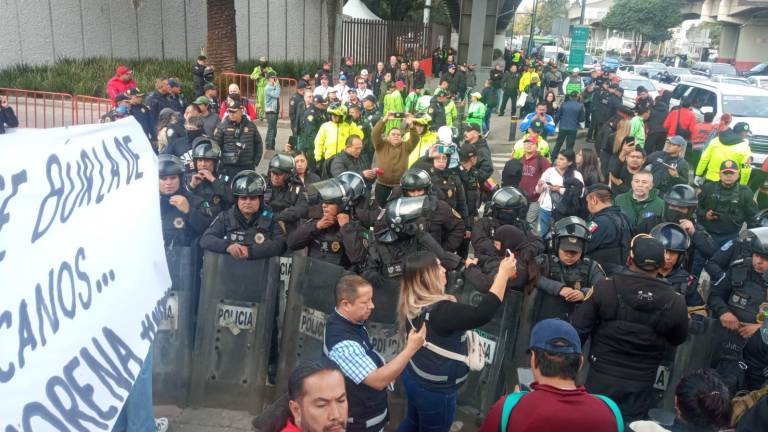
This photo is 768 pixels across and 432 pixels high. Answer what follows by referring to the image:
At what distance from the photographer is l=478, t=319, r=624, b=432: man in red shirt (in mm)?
2834

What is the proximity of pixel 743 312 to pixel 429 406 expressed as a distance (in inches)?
103

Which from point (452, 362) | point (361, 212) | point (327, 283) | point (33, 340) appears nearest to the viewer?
point (33, 340)

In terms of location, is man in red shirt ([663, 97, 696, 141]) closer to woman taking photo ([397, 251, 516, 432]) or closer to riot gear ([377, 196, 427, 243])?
riot gear ([377, 196, 427, 243])

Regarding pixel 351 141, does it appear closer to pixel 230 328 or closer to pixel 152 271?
pixel 230 328

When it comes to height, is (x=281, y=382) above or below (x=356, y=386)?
below

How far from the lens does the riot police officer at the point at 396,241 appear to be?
16.3ft

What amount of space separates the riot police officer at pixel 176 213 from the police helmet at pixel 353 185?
127cm

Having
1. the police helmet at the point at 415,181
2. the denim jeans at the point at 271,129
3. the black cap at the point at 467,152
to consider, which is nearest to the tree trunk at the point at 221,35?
the denim jeans at the point at 271,129

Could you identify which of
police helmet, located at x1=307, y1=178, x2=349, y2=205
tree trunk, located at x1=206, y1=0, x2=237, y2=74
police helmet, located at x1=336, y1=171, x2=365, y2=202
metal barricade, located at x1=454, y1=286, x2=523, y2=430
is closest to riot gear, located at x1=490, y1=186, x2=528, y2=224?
metal barricade, located at x1=454, y1=286, x2=523, y2=430

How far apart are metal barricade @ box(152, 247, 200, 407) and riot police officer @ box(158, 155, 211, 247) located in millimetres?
592

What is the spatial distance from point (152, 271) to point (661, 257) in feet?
9.46

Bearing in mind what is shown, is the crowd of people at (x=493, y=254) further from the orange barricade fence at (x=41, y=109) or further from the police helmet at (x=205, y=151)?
the orange barricade fence at (x=41, y=109)

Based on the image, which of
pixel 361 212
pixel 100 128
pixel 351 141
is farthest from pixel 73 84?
pixel 100 128

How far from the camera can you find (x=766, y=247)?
498cm
